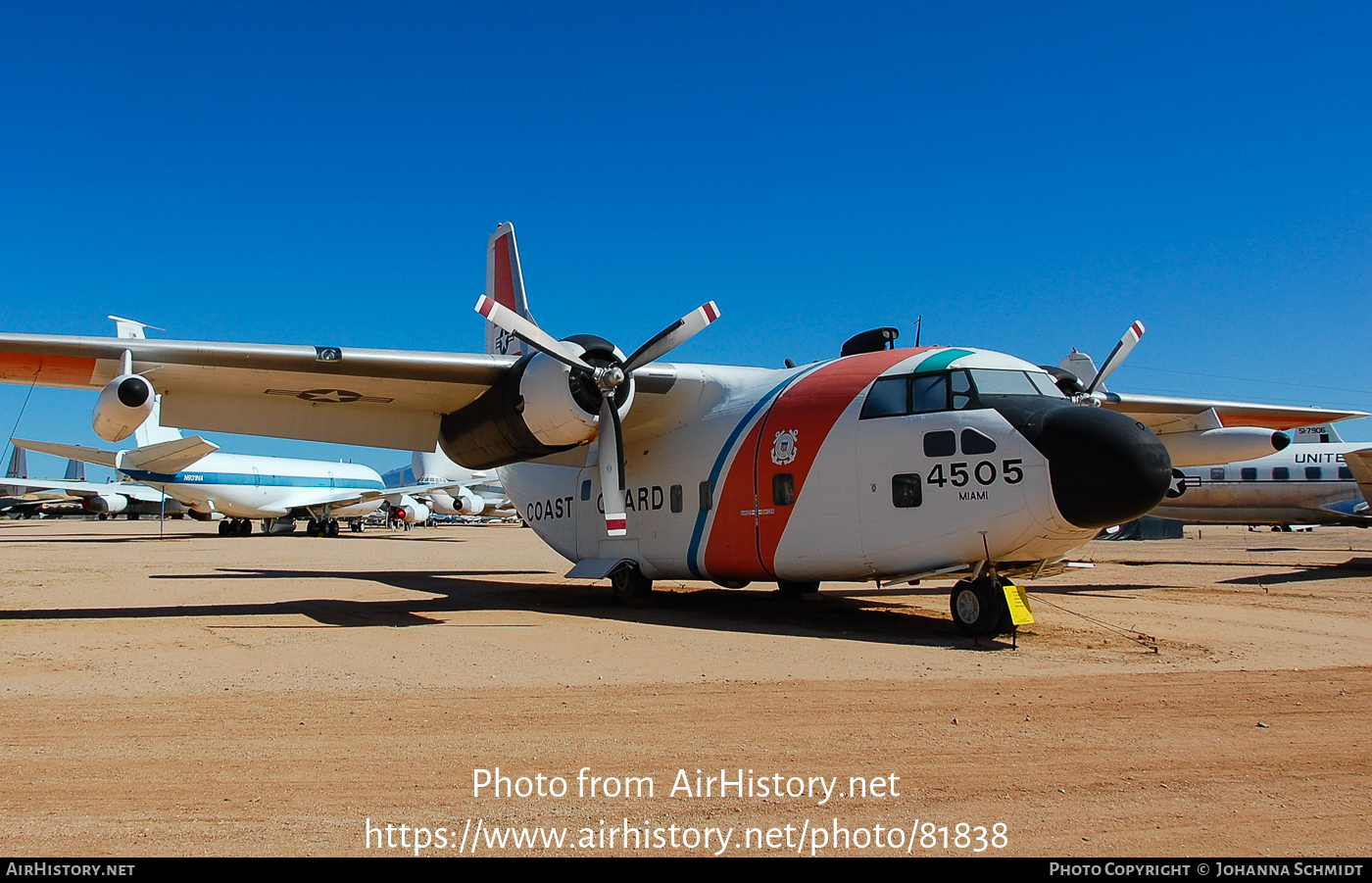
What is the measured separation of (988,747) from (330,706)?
14.2 ft

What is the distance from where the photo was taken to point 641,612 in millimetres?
12508

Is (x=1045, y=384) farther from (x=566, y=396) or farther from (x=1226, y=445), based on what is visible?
(x=1226, y=445)

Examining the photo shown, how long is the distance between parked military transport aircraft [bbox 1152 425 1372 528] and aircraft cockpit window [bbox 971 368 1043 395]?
2295cm

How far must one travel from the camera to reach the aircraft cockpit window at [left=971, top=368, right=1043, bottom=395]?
9.48 metres

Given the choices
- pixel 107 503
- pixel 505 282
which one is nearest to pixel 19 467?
pixel 107 503

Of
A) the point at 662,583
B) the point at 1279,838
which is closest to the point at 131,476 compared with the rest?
the point at 662,583

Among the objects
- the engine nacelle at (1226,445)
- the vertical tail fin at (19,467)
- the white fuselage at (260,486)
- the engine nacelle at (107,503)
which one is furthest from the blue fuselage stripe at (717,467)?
the vertical tail fin at (19,467)

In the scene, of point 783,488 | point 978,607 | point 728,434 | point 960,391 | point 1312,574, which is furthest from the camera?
point 1312,574

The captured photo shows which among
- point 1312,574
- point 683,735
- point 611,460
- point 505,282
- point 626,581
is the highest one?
point 505,282

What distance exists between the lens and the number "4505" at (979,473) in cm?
885

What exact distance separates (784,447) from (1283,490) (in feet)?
93.9

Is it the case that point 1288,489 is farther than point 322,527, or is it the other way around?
point 322,527

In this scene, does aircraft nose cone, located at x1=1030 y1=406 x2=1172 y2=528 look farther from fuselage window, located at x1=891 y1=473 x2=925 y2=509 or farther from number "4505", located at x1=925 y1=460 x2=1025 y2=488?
fuselage window, located at x1=891 y1=473 x2=925 y2=509

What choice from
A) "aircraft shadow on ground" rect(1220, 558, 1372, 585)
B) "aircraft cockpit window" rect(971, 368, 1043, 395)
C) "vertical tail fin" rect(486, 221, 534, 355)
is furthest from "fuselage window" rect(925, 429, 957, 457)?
"aircraft shadow on ground" rect(1220, 558, 1372, 585)
